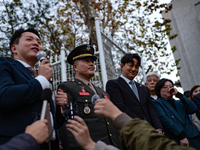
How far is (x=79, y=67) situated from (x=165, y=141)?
2.30m

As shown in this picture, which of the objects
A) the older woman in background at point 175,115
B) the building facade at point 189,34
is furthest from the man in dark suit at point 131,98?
the building facade at point 189,34

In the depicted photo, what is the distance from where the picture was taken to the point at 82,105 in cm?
246

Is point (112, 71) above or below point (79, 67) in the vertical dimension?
above

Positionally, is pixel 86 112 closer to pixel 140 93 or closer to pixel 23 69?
pixel 23 69

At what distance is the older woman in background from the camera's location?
326cm

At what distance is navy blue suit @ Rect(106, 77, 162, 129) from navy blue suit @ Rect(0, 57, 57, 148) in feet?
5.57

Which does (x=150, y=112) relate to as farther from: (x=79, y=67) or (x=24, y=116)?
(x=24, y=116)

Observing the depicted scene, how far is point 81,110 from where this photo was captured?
240 centimetres

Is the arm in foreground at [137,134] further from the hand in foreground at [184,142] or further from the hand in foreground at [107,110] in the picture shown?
the hand in foreground at [184,142]

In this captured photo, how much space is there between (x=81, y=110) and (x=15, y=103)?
1082 millimetres

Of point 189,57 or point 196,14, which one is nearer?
point 196,14

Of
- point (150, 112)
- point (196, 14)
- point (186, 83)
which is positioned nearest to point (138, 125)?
point (150, 112)

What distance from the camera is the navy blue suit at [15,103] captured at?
55.6 inches

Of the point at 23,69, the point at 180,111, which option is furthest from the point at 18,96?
the point at 180,111
